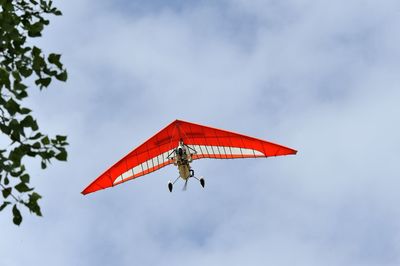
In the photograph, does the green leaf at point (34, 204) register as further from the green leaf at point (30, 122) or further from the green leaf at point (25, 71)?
the green leaf at point (25, 71)

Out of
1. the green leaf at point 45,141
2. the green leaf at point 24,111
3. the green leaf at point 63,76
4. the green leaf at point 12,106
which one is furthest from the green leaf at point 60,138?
the green leaf at point 63,76

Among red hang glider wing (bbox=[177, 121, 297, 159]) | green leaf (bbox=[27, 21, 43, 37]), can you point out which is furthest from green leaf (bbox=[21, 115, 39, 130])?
red hang glider wing (bbox=[177, 121, 297, 159])

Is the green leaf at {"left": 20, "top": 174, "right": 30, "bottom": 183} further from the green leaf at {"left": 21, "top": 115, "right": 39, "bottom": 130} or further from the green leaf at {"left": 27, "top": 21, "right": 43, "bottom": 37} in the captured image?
the green leaf at {"left": 27, "top": 21, "right": 43, "bottom": 37}

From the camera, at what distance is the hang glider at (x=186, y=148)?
41656 mm

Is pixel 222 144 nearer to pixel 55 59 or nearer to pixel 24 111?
pixel 55 59

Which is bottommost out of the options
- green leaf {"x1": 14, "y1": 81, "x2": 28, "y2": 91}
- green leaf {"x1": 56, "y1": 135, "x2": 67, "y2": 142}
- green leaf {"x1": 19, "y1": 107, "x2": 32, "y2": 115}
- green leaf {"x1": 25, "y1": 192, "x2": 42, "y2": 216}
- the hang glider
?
green leaf {"x1": 25, "y1": 192, "x2": 42, "y2": 216}

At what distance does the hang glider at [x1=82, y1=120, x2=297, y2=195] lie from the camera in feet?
137

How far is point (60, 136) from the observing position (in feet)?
30.5

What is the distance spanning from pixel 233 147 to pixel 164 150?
12.2 ft

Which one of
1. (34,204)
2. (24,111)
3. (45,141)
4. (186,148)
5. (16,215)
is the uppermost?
(186,148)

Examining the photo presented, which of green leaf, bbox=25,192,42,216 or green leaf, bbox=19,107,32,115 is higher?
green leaf, bbox=19,107,32,115

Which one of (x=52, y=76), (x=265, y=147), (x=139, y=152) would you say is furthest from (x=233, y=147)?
(x=52, y=76)

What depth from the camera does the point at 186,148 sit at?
4034 centimetres

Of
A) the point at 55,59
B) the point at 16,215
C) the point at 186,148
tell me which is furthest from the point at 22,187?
the point at 186,148
